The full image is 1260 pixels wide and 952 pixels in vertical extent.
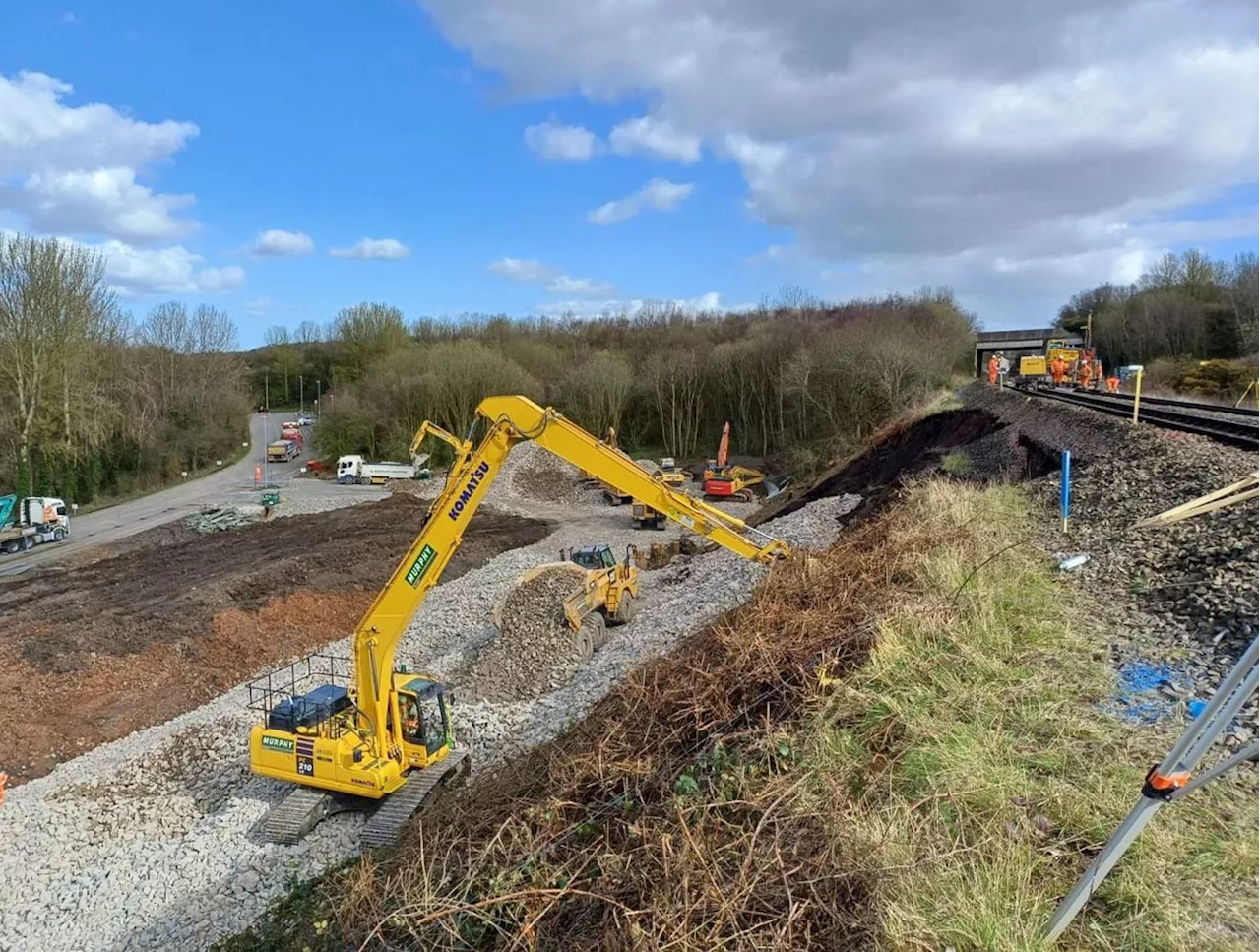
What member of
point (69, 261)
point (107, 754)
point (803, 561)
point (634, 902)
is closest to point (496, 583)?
point (107, 754)

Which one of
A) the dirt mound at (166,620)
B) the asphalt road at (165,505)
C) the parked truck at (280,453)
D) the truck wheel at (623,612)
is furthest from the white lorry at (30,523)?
the parked truck at (280,453)

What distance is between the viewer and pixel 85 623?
66.6 feet

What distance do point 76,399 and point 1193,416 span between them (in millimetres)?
46872

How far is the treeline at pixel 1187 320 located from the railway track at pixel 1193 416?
28.7 m

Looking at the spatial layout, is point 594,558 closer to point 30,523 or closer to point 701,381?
point 30,523

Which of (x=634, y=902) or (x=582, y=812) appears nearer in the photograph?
(x=634, y=902)

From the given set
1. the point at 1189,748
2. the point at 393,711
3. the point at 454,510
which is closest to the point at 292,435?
the point at 393,711

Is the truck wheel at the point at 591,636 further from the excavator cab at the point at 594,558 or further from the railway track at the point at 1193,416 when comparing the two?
the railway track at the point at 1193,416

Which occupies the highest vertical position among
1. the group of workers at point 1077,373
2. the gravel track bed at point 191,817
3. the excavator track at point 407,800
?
the group of workers at point 1077,373

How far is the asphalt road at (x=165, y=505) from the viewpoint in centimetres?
3056

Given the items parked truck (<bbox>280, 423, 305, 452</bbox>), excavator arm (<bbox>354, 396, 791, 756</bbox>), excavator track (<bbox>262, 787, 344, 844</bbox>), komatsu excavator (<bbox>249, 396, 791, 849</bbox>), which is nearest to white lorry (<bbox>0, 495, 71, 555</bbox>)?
komatsu excavator (<bbox>249, 396, 791, 849</bbox>)

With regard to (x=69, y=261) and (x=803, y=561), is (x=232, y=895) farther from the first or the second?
(x=69, y=261)

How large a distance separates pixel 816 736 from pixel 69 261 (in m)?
46.9

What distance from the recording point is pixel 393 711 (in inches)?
418
